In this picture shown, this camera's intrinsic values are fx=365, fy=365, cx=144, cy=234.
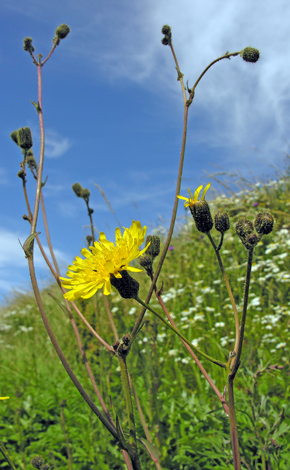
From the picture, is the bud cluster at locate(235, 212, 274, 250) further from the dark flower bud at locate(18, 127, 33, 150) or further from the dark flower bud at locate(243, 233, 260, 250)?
the dark flower bud at locate(18, 127, 33, 150)

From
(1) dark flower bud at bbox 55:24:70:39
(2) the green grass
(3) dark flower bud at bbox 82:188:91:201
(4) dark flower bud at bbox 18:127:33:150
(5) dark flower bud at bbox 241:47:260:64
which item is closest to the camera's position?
(5) dark flower bud at bbox 241:47:260:64

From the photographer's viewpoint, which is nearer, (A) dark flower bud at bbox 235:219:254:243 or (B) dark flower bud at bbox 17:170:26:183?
(A) dark flower bud at bbox 235:219:254:243

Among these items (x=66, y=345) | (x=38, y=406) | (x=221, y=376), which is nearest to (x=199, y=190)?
(x=221, y=376)

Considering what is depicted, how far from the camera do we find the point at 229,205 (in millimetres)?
8227

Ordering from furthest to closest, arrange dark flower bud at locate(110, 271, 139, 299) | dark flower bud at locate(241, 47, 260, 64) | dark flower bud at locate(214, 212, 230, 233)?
1. dark flower bud at locate(241, 47, 260, 64)
2. dark flower bud at locate(214, 212, 230, 233)
3. dark flower bud at locate(110, 271, 139, 299)

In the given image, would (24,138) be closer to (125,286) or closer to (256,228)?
(125,286)

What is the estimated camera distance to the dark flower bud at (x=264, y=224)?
1205mm

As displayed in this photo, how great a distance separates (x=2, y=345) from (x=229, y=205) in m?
5.75

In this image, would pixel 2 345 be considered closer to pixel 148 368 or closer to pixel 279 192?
pixel 148 368

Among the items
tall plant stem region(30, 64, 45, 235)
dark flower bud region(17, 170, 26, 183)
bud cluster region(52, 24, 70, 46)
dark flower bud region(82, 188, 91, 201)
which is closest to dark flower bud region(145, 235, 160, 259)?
→ tall plant stem region(30, 64, 45, 235)

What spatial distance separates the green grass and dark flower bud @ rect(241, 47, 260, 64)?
0.68 meters

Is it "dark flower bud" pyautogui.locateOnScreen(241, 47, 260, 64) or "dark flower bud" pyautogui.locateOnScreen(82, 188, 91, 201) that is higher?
"dark flower bud" pyautogui.locateOnScreen(241, 47, 260, 64)

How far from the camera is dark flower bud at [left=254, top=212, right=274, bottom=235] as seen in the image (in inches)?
47.4

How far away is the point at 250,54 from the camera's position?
4.72 ft
